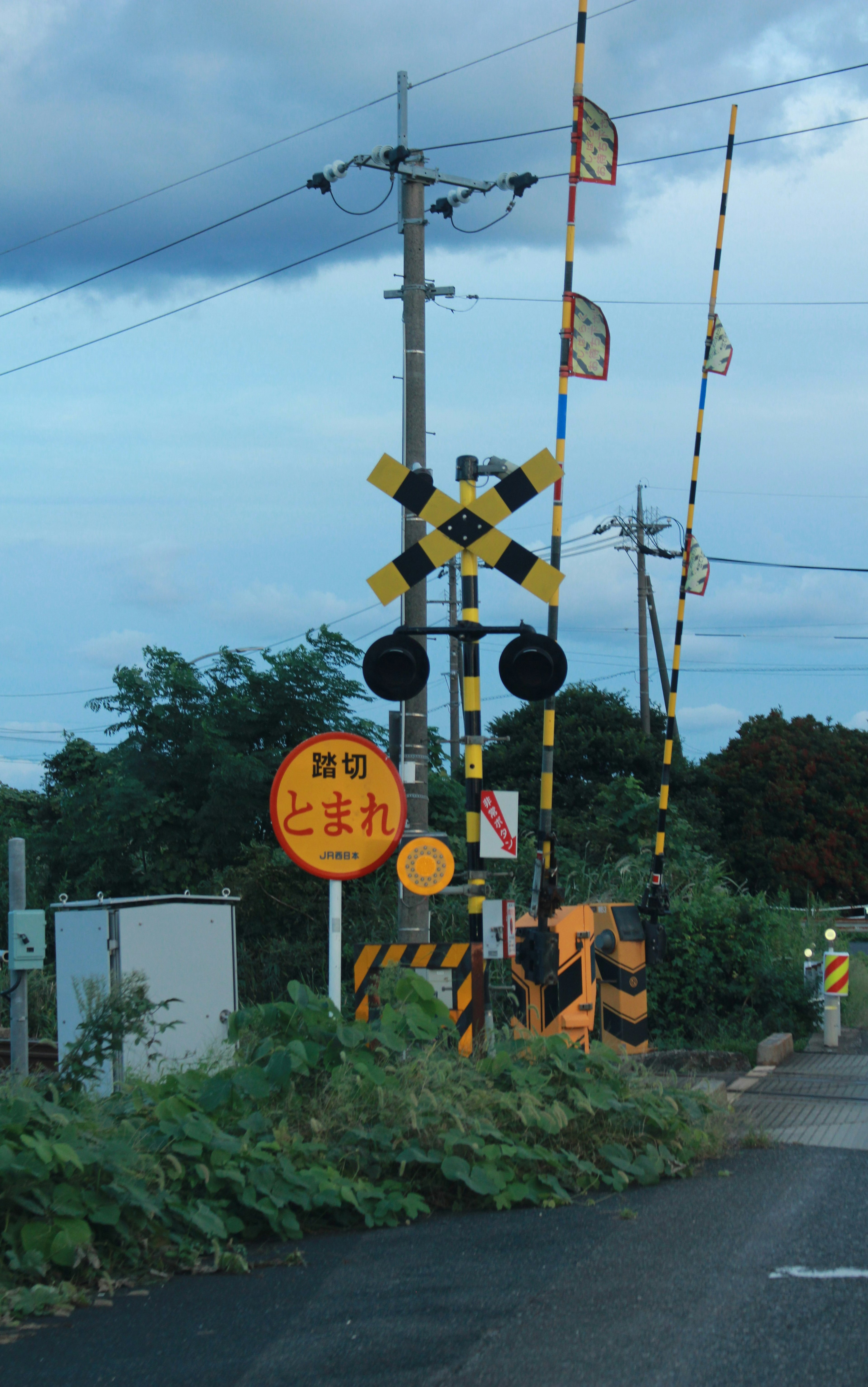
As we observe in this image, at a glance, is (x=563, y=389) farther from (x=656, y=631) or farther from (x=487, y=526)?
(x=656, y=631)

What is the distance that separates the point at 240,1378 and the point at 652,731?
114ft

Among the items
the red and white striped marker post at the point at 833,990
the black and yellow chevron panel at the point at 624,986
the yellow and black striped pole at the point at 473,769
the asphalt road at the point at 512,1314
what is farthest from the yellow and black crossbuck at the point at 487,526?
the red and white striped marker post at the point at 833,990

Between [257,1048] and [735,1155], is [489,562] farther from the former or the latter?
[735,1155]

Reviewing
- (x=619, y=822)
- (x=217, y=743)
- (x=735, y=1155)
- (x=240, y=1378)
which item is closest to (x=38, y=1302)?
(x=240, y=1378)

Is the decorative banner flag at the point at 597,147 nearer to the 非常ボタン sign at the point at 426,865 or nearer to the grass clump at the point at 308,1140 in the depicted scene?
the 非常ボタン sign at the point at 426,865

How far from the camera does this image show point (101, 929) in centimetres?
1069

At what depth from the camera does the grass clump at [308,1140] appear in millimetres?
4941

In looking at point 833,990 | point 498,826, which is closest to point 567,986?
point 498,826

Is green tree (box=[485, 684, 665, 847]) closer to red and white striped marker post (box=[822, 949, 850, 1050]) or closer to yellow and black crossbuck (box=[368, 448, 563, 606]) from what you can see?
red and white striped marker post (box=[822, 949, 850, 1050])

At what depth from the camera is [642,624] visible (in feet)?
129

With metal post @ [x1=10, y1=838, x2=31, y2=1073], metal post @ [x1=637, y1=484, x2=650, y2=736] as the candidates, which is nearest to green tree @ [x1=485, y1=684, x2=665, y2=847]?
metal post @ [x1=637, y1=484, x2=650, y2=736]

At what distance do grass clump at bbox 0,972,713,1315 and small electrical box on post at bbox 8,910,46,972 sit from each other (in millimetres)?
2741

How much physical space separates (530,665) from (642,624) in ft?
108

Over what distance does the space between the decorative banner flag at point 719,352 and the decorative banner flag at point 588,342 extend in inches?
135
